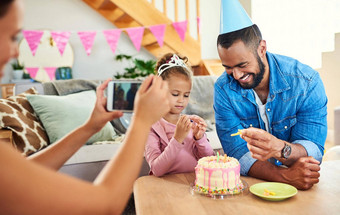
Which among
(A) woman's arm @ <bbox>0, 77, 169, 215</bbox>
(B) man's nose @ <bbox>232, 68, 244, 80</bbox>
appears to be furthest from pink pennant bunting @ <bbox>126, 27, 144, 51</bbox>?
(A) woman's arm @ <bbox>0, 77, 169, 215</bbox>

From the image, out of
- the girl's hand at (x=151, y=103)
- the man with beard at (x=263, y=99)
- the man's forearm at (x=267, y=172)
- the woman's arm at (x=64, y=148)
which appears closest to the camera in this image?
the girl's hand at (x=151, y=103)

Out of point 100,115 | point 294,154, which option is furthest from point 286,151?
point 100,115

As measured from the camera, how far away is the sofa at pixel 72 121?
2.21 m

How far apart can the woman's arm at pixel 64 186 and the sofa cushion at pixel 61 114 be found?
1850 millimetres

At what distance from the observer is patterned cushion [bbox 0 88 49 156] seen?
7.04 ft

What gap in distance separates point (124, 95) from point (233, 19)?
25.8 inches

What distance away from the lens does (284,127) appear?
1.51m

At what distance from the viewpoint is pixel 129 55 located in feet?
17.7

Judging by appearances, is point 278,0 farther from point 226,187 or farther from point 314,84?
point 226,187

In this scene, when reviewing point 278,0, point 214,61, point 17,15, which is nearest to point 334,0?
point 278,0

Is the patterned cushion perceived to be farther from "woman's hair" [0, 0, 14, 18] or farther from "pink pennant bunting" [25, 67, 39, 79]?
"pink pennant bunting" [25, 67, 39, 79]

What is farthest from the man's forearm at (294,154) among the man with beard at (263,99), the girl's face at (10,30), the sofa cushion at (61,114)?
the sofa cushion at (61,114)

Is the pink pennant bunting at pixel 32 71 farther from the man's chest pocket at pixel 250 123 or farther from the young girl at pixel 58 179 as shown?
the young girl at pixel 58 179

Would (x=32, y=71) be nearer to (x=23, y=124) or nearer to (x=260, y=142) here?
(x=23, y=124)
